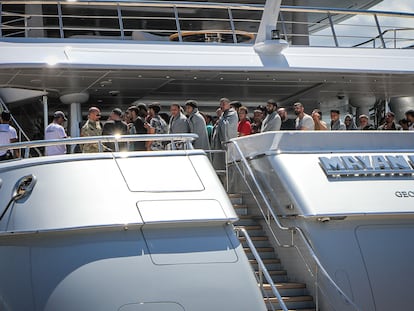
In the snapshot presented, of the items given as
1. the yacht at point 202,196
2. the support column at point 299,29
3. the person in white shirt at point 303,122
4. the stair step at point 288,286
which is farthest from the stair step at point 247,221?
the support column at point 299,29

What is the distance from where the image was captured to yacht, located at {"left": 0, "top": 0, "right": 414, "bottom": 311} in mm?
7605

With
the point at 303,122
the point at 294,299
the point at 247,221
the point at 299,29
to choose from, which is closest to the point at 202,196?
the point at 294,299

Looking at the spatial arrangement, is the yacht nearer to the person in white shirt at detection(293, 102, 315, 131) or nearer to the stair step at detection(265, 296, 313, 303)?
the stair step at detection(265, 296, 313, 303)

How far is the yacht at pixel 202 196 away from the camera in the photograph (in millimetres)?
7605

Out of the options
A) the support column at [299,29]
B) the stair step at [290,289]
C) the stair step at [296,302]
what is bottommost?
the stair step at [296,302]

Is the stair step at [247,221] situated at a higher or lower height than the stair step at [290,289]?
higher

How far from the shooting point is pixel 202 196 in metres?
8.12

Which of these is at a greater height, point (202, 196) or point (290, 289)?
point (202, 196)

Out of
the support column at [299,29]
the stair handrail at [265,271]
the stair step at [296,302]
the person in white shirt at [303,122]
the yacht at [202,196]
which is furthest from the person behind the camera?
the support column at [299,29]

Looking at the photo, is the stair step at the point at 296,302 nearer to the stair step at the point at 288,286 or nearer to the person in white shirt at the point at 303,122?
the stair step at the point at 288,286

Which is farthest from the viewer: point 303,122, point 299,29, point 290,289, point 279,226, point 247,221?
point 299,29

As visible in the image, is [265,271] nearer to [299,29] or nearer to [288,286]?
[288,286]

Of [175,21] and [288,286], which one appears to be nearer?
[288,286]

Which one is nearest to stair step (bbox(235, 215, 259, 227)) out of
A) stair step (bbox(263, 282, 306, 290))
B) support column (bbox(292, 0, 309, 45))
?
stair step (bbox(263, 282, 306, 290))
